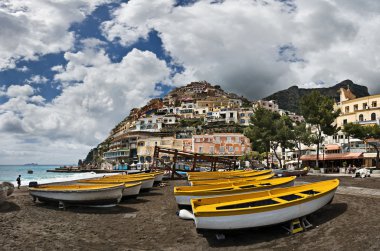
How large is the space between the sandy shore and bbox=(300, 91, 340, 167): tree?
104 feet

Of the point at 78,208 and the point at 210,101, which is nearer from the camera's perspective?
the point at 78,208

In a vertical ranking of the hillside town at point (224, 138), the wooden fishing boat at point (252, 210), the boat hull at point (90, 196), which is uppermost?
the hillside town at point (224, 138)

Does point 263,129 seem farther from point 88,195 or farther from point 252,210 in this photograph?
point 252,210

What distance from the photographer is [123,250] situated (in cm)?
1005

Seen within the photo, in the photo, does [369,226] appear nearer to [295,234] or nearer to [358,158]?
[295,234]

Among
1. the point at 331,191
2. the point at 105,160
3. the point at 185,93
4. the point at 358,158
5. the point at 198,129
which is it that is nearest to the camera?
the point at 331,191

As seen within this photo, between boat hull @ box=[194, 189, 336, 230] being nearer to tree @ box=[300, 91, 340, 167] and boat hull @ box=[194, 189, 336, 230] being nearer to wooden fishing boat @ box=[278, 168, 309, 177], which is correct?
wooden fishing boat @ box=[278, 168, 309, 177]

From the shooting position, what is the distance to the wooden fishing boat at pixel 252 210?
10.1m

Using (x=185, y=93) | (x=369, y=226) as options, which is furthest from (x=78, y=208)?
(x=185, y=93)

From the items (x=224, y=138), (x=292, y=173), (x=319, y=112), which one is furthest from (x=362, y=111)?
(x=224, y=138)

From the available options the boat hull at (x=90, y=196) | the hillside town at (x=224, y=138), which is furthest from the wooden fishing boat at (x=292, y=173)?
the boat hull at (x=90, y=196)

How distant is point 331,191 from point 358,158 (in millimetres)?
40139

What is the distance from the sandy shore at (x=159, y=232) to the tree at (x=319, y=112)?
104ft

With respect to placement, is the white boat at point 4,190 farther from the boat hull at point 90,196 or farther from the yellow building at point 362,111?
the yellow building at point 362,111
